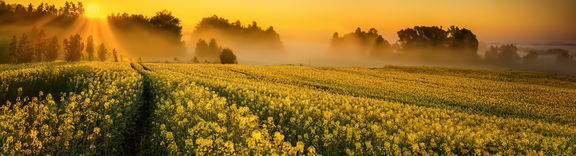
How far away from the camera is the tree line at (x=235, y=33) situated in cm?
17775

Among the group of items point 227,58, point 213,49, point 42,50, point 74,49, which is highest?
point 213,49

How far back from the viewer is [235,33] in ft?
594

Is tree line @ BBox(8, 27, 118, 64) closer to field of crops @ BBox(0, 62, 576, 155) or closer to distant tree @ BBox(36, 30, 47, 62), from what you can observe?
distant tree @ BBox(36, 30, 47, 62)

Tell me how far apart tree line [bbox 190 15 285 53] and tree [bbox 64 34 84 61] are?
82.3m

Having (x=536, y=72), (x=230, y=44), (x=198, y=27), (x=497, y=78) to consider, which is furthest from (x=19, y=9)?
(x=536, y=72)

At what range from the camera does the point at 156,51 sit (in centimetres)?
13875

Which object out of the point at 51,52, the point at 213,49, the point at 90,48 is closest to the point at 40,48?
the point at 51,52

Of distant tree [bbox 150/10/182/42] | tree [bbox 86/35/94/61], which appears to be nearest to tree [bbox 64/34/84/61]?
tree [bbox 86/35/94/61]

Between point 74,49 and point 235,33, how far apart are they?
318ft

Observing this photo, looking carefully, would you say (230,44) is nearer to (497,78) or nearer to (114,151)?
(497,78)

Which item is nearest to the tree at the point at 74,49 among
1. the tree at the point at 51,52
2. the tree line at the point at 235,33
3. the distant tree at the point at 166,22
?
the tree at the point at 51,52

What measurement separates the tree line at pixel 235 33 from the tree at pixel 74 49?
82263mm

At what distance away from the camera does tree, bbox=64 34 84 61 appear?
91.0 meters

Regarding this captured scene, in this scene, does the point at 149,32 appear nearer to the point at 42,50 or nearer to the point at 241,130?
the point at 42,50
